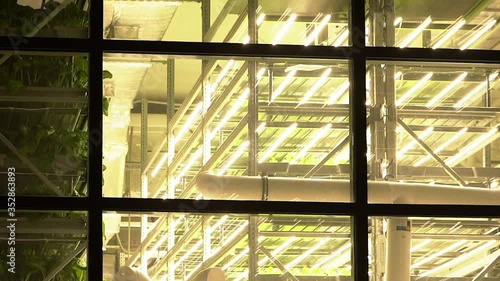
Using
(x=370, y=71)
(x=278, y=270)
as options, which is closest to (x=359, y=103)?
(x=370, y=71)

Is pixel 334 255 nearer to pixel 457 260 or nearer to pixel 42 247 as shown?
pixel 457 260

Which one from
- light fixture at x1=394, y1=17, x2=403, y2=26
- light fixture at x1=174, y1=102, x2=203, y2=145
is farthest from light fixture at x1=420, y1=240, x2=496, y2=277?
light fixture at x1=174, y1=102, x2=203, y2=145

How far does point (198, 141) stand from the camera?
4.73 meters

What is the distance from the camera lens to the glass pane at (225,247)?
4.61m

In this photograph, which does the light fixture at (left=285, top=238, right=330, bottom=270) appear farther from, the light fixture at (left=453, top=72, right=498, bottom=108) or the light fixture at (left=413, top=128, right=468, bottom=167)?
the light fixture at (left=453, top=72, right=498, bottom=108)

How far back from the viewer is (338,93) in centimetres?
480

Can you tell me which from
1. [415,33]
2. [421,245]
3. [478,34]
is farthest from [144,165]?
[478,34]

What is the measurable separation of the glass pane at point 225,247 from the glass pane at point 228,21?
2.75 ft

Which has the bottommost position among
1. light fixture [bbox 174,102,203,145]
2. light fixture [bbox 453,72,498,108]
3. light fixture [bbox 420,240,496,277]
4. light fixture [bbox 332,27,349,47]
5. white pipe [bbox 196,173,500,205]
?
light fixture [bbox 420,240,496,277]

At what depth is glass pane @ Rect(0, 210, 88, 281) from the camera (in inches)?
180

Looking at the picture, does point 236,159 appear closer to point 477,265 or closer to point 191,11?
A: point 191,11

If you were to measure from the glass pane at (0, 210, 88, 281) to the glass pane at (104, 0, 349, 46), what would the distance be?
901 mm

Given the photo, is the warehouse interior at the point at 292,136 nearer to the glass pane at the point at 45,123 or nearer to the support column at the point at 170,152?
the support column at the point at 170,152

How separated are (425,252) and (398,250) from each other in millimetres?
128
